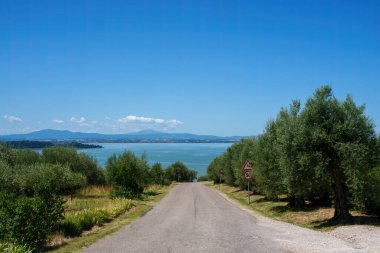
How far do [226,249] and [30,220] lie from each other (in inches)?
246

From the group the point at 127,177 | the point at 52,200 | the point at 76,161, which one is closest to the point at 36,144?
the point at 76,161

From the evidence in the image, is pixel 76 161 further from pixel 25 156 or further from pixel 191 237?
pixel 191 237

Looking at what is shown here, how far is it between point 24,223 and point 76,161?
4167 cm

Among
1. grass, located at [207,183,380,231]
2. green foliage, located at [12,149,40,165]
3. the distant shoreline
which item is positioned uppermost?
the distant shoreline

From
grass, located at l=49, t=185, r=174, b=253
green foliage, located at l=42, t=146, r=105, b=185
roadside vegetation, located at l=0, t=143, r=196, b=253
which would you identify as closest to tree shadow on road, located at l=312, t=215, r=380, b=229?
grass, located at l=49, t=185, r=174, b=253

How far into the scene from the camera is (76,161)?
52.8m

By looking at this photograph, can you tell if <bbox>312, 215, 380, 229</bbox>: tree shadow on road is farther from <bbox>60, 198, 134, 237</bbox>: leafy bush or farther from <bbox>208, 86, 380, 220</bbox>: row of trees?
<bbox>60, 198, 134, 237</bbox>: leafy bush

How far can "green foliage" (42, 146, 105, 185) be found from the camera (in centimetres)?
5078

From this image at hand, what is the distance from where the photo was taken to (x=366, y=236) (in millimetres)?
13969

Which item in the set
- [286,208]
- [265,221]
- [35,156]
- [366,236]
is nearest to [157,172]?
[35,156]

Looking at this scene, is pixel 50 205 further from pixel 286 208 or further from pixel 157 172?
pixel 157 172

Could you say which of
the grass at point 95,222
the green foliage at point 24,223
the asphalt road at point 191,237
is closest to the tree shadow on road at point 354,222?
the asphalt road at point 191,237

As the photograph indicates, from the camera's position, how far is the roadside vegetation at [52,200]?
40.4 ft

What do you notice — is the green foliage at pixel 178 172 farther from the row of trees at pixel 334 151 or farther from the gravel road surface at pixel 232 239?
the gravel road surface at pixel 232 239
